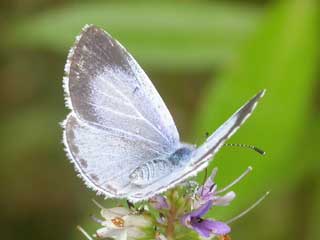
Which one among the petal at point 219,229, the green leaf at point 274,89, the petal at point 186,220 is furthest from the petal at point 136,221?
the green leaf at point 274,89

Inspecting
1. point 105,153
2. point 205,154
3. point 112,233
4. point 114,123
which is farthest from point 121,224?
point 205,154

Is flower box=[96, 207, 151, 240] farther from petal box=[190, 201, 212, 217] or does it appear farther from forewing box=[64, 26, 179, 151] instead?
forewing box=[64, 26, 179, 151]

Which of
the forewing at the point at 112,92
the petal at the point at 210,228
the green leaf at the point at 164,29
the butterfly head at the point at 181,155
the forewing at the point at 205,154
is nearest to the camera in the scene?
the forewing at the point at 205,154

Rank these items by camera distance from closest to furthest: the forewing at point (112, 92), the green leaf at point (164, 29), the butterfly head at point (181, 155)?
the butterfly head at point (181, 155), the forewing at point (112, 92), the green leaf at point (164, 29)

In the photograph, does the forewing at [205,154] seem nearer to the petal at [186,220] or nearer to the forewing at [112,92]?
the petal at [186,220]

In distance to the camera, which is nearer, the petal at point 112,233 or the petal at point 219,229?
the petal at point 219,229

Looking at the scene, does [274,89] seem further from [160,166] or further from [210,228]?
[210,228]

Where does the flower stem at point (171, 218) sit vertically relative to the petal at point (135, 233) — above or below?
above
